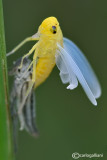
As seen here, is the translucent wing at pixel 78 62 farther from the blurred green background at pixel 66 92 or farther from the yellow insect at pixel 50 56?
the blurred green background at pixel 66 92

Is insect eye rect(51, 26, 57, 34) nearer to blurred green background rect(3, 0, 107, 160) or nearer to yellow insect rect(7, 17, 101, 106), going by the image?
yellow insect rect(7, 17, 101, 106)

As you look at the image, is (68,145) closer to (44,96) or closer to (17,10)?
(44,96)

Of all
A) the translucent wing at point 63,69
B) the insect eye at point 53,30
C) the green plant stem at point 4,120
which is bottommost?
the green plant stem at point 4,120

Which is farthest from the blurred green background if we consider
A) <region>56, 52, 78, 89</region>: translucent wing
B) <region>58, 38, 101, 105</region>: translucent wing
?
<region>56, 52, 78, 89</region>: translucent wing

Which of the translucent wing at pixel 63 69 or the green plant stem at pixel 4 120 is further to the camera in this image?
the translucent wing at pixel 63 69

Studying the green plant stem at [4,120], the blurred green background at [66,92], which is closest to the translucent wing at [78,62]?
the green plant stem at [4,120]

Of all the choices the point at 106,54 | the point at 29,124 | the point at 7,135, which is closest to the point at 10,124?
the point at 7,135

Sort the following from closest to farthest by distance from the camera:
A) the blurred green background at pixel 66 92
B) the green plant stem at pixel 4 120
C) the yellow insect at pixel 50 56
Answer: the green plant stem at pixel 4 120, the yellow insect at pixel 50 56, the blurred green background at pixel 66 92

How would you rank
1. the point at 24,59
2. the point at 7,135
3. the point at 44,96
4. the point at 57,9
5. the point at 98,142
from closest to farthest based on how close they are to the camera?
1. the point at 7,135
2. the point at 24,59
3. the point at 98,142
4. the point at 44,96
5. the point at 57,9
